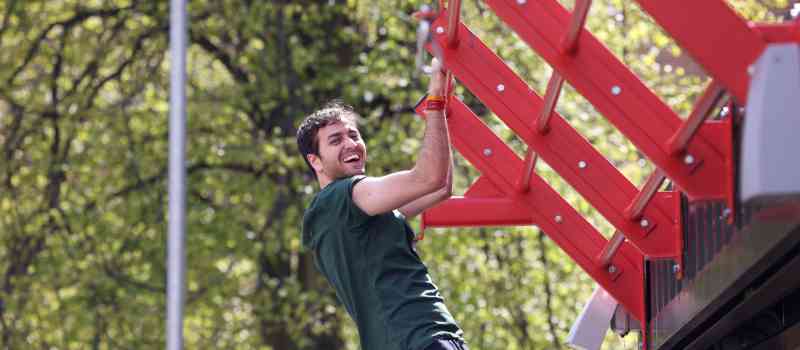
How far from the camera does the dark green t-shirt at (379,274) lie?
4180 millimetres

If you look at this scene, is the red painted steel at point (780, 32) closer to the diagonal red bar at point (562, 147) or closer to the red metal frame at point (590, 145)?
the red metal frame at point (590, 145)

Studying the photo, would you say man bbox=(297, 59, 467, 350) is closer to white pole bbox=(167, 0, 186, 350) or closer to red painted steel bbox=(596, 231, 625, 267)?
red painted steel bbox=(596, 231, 625, 267)

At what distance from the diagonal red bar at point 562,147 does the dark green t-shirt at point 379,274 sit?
22.2 inches

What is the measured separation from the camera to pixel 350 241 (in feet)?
14.0

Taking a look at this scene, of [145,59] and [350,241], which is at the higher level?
[145,59]

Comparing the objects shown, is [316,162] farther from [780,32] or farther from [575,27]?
[780,32]

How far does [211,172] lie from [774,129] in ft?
39.4

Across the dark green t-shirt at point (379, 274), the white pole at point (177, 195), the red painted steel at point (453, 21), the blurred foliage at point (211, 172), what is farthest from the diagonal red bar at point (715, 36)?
the blurred foliage at point (211, 172)

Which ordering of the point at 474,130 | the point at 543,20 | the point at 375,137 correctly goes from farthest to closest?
the point at 375,137
the point at 474,130
the point at 543,20

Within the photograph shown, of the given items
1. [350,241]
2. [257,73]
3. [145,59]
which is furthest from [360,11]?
[350,241]

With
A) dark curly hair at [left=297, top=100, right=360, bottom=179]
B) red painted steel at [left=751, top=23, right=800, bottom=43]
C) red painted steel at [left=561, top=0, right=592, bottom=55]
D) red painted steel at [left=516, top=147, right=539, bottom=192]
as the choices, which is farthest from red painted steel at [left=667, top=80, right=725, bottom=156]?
red painted steel at [left=516, top=147, right=539, bottom=192]

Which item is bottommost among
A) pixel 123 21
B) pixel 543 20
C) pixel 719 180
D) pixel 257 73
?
pixel 719 180

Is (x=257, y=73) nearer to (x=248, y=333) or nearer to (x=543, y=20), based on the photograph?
(x=248, y=333)

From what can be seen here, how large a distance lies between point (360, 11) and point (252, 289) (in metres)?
3.00
